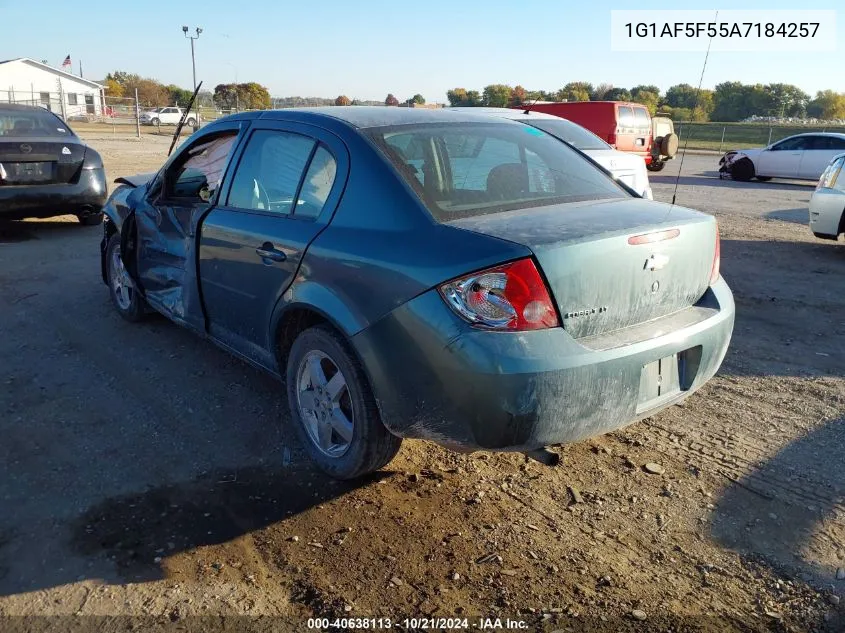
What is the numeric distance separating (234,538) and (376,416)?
769 millimetres

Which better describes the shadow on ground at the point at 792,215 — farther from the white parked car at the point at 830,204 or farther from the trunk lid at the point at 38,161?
the trunk lid at the point at 38,161

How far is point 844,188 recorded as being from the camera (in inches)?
334

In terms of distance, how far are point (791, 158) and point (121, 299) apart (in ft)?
62.4

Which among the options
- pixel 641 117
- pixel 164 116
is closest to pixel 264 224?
pixel 641 117

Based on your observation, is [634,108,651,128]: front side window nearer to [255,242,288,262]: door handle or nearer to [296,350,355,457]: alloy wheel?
[255,242,288,262]: door handle

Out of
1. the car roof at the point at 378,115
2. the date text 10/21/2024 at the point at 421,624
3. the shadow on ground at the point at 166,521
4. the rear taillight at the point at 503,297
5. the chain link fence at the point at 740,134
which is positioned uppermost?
the chain link fence at the point at 740,134

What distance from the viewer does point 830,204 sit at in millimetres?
8586

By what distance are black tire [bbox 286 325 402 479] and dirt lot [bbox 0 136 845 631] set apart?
0.44 feet

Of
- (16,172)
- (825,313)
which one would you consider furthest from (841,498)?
(16,172)

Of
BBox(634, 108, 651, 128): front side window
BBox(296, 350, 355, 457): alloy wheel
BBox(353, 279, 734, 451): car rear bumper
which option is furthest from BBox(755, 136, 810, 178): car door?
BBox(296, 350, 355, 457): alloy wheel

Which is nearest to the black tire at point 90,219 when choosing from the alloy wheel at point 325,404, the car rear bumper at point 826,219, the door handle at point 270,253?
the door handle at point 270,253

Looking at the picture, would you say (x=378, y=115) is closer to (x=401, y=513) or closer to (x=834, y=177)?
(x=401, y=513)

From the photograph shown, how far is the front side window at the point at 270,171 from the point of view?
140 inches

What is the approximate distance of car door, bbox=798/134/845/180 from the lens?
1877cm
